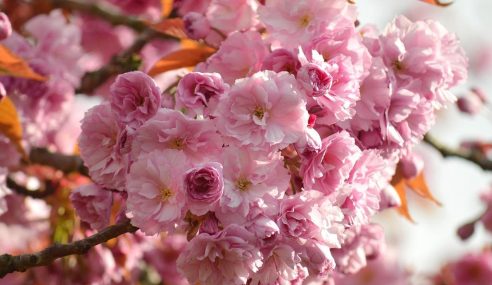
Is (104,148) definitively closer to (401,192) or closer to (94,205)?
(94,205)

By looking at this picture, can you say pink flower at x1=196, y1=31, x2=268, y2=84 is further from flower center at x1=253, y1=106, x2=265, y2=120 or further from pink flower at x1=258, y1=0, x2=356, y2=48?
flower center at x1=253, y1=106, x2=265, y2=120

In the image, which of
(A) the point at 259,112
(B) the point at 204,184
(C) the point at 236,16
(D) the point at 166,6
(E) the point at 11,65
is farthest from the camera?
(D) the point at 166,6

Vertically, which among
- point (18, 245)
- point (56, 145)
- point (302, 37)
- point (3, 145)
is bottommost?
point (18, 245)

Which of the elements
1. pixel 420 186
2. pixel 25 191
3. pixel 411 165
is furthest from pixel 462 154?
pixel 25 191

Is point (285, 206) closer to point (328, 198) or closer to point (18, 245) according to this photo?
point (328, 198)

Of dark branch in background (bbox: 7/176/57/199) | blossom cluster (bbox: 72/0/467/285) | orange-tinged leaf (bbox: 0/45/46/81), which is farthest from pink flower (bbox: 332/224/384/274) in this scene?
dark branch in background (bbox: 7/176/57/199)

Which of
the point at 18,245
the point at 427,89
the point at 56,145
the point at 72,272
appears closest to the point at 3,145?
the point at 72,272
